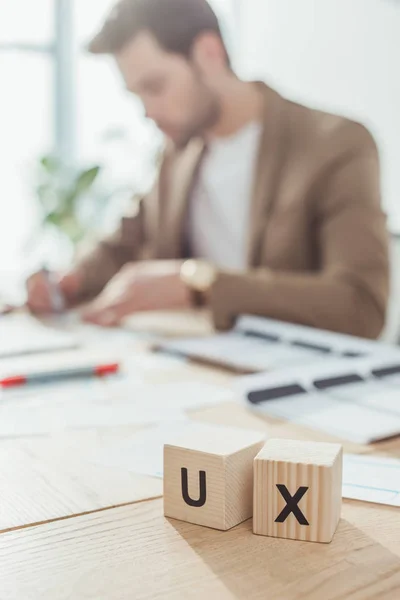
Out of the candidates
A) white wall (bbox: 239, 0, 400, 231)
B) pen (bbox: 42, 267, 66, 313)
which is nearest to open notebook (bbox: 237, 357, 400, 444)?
pen (bbox: 42, 267, 66, 313)

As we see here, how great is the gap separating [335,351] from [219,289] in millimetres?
372

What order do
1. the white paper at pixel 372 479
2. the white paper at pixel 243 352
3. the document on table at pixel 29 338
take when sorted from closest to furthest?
the white paper at pixel 372 479 < the white paper at pixel 243 352 < the document on table at pixel 29 338

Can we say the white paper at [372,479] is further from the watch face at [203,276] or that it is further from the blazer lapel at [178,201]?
the blazer lapel at [178,201]

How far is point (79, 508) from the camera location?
59 centimetres

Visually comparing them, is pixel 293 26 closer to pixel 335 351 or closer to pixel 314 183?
pixel 314 183

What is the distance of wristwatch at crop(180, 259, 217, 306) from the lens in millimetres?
Answer: 1557

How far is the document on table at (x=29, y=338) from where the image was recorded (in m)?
1.26

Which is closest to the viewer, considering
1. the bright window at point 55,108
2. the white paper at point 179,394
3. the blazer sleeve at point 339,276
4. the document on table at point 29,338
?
the white paper at point 179,394

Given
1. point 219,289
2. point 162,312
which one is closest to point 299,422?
point 219,289

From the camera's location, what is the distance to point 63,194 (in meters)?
4.00

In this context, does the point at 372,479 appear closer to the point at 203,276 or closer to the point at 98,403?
Result: the point at 98,403

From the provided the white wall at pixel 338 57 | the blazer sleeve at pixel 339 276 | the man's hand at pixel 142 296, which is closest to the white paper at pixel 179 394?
the blazer sleeve at pixel 339 276

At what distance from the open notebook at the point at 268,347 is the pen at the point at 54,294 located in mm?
553

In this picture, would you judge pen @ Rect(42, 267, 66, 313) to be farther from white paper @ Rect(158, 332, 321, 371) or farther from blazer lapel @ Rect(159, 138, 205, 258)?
white paper @ Rect(158, 332, 321, 371)
